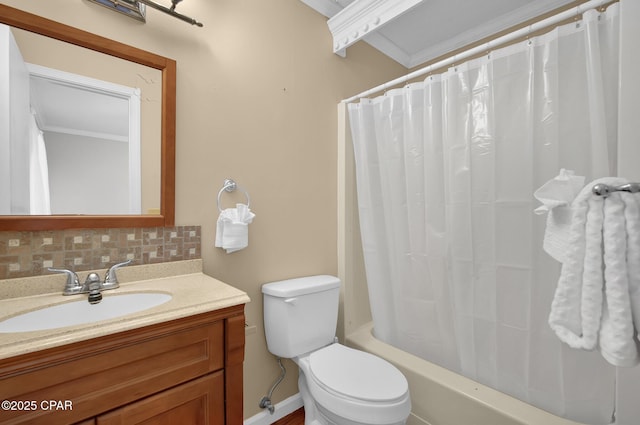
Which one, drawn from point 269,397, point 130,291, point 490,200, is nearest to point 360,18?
point 490,200

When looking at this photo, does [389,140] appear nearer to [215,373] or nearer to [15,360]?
[215,373]

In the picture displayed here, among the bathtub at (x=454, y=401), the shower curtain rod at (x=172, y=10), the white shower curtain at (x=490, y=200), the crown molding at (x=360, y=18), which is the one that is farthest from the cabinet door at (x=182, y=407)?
the crown molding at (x=360, y=18)

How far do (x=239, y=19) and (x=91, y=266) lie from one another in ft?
4.35

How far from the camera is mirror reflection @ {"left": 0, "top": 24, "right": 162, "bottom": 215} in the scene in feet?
3.10

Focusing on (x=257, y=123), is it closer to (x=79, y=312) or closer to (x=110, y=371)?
(x=79, y=312)

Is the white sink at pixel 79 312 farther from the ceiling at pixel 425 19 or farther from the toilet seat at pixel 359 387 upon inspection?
the ceiling at pixel 425 19

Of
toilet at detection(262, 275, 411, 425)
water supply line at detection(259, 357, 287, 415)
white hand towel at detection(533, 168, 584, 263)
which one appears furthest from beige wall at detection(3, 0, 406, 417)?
white hand towel at detection(533, 168, 584, 263)

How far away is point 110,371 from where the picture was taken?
0.73 m

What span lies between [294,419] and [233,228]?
119 cm

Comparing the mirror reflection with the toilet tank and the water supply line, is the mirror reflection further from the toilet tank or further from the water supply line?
the water supply line

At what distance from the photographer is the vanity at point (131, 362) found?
24.9 inches

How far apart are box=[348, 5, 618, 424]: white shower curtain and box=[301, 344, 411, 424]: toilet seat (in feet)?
1.35

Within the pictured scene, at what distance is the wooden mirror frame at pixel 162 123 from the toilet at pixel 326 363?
67 centimetres

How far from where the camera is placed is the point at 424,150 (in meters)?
1.51
